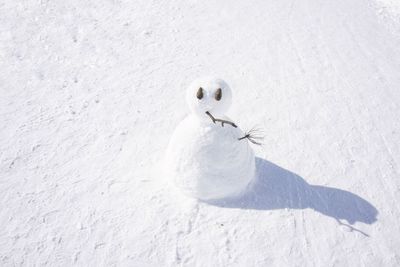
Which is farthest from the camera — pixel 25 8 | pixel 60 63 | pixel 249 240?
pixel 25 8

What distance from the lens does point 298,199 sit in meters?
4.54

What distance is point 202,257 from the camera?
3.90 metres

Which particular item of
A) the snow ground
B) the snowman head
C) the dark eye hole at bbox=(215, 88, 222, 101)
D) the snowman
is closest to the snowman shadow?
the snow ground

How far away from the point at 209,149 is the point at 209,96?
0.54m

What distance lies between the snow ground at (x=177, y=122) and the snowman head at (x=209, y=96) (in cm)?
107

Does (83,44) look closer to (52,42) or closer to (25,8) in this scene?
(52,42)

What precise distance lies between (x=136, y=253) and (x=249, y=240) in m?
1.09

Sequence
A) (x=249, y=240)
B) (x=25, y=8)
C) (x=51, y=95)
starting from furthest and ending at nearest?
1. (x=25, y=8)
2. (x=51, y=95)
3. (x=249, y=240)

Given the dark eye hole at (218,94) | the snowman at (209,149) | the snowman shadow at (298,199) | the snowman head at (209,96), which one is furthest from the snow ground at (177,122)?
the dark eye hole at (218,94)

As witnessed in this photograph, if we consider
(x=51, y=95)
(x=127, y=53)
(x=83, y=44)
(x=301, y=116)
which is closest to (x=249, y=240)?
(x=301, y=116)

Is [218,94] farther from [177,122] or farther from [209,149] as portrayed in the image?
[177,122]

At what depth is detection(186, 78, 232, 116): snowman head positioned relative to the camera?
12.2 ft

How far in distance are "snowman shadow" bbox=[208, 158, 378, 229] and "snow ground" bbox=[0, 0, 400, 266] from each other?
0.6 inches

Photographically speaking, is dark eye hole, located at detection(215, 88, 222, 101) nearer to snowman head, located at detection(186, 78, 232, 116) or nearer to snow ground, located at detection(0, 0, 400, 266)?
snowman head, located at detection(186, 78, 232, 116)
